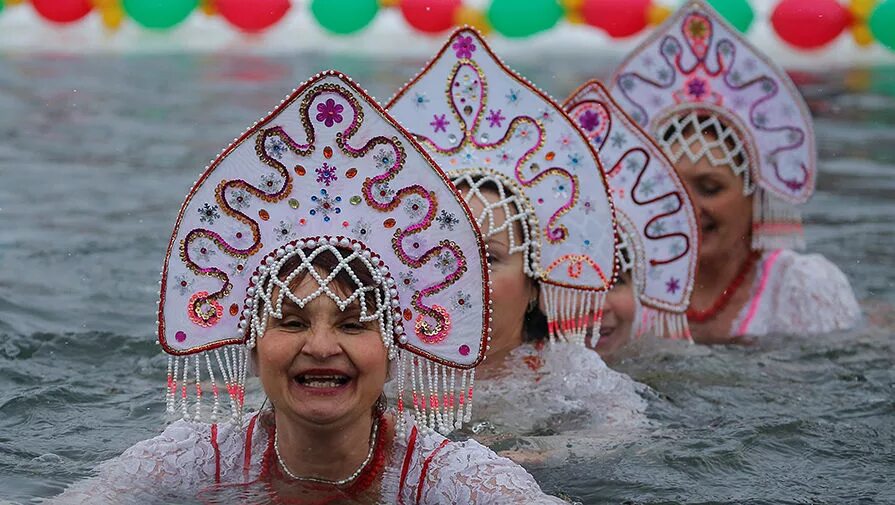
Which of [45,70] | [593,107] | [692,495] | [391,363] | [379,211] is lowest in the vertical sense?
[692,495]

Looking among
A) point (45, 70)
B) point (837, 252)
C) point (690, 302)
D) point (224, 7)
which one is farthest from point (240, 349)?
point (224, 7)

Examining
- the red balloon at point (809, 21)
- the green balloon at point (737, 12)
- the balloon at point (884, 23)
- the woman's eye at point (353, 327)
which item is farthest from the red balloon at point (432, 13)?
the woman's eye at point (353, 327)

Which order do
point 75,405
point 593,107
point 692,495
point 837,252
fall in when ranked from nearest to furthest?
point 692,495 → point 75,405 → point 593,107 → point 837,252

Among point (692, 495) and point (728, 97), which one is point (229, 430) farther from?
point (728, 97)

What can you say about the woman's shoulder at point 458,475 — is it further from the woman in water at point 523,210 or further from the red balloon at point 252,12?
the red balloon at point 252,12

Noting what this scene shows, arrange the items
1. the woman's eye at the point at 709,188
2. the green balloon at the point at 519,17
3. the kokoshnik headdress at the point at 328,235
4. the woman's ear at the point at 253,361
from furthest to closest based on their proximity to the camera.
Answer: the green balloon at the point at 519,17, the woman's eye at the point at 709,188, the woman's ear at the point at 253,361, the kokoshnik headdress at the point at 328,235

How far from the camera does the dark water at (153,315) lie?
4.42m

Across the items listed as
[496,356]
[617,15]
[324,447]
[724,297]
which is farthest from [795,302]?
[617,15]

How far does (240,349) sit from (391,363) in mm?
365

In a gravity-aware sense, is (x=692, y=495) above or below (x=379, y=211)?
below

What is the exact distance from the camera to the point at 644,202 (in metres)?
5.37

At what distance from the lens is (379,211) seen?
3572 millimetres

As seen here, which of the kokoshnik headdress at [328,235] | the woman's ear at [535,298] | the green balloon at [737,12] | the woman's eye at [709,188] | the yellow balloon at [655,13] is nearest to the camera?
the kokoshnik headdress at [328,235]

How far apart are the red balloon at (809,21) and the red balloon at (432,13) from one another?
246 centimetres
